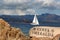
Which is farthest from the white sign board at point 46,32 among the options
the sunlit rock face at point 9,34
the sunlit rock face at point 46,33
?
the sunlit rock face at point 9,34

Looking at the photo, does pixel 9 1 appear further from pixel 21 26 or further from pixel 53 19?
pixel 53 19

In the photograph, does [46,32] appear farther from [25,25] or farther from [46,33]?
[25,25]

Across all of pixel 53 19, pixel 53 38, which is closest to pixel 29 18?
pixel 53 19

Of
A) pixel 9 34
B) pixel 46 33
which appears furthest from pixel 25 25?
pixel 46 33

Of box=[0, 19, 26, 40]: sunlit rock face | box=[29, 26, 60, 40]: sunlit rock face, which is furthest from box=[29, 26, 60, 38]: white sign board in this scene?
box=[0, 19, 26, 40]: sunlit rock face

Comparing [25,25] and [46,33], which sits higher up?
[25,25]

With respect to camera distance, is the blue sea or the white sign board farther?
the blue sea

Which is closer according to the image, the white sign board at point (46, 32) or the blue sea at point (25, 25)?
the white sign board at point (46, 32)

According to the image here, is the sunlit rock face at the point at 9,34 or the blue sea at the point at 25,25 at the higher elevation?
the blue sea at the point at 25,25

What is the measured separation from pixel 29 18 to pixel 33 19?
0.39 ft

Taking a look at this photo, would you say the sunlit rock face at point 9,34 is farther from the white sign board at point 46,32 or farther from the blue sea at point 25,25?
the blue sea at point 25,25

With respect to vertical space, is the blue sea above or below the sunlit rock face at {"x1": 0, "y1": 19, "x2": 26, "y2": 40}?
above

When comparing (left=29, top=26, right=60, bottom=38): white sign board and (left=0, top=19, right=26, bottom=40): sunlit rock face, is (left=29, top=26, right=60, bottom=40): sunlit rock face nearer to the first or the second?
(left=29, top=26, right=60, bottom=38): white sign board

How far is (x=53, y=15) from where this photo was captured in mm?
3729
